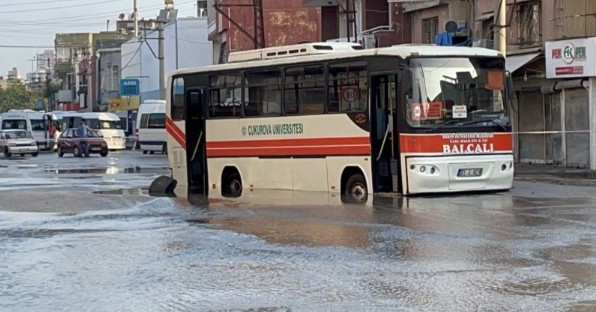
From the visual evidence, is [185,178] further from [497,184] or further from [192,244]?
[192,244]

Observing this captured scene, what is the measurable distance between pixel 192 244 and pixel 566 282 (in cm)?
515

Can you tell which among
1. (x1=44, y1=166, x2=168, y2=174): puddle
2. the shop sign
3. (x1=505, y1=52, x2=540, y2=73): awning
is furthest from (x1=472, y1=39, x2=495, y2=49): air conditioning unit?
(x1=44, y1=166, x2=168, y2=174): puddle

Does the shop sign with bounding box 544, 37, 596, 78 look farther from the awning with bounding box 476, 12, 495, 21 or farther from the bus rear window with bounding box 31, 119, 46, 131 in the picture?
the bus rear window with bounding box 31, 119, 46, 131

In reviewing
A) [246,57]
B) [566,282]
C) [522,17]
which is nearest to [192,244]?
[566,282]

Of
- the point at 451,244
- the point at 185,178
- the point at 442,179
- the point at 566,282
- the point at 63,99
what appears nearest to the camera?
the point at 566,282

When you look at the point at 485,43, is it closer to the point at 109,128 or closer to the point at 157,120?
the point at 157,120

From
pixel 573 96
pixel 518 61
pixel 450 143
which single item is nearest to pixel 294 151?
pixel 450 143

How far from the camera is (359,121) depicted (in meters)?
19.3

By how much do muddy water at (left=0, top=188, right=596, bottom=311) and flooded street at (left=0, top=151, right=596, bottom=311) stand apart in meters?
0.02

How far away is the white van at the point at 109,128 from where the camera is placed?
209 feet

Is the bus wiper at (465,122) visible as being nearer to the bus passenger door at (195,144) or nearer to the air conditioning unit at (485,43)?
the bus passenger door at (195,144)

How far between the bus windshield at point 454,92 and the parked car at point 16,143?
136 feet

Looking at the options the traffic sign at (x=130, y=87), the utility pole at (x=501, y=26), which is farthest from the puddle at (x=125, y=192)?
the traffic sign at (x=130, y=87)

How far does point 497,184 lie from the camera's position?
63.1 feet
